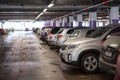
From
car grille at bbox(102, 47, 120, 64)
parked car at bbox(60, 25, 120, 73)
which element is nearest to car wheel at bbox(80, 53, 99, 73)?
parked car at bbox(60, 25, 120, 73)

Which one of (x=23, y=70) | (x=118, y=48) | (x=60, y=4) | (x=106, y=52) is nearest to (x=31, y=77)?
(x=23, y=70)

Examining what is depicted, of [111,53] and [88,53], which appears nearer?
[111,53]

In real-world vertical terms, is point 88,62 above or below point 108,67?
below

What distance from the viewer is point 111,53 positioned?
20.8 ft

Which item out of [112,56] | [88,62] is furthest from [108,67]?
[88,62]

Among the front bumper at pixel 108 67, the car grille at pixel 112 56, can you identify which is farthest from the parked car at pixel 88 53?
the car grille at pixel 112 56

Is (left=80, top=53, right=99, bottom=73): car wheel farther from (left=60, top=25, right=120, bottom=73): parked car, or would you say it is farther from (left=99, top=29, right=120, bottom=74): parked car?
(left=99, top=29, right=120, bottom=74): parked car

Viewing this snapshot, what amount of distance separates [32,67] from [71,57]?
2.22 meters

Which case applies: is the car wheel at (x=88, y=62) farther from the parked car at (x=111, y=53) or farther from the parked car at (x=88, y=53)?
the parked car at (x=111, y=53)

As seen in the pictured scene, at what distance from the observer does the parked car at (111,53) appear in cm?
614

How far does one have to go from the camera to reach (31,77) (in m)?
8.34

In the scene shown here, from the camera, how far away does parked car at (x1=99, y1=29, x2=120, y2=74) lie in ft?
20.1

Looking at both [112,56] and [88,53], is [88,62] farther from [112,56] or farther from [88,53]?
[112,56]

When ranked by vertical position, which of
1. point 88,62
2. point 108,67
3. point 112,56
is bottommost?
point 88,62
